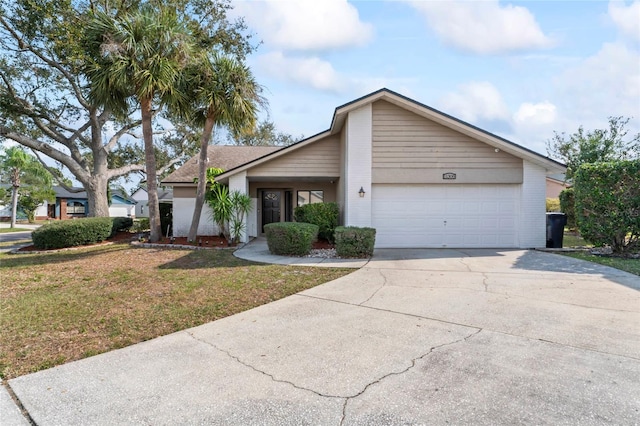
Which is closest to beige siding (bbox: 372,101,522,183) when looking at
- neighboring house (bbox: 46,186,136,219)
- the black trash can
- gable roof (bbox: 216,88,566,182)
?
gable roof (bbox: 216,88,566,182)

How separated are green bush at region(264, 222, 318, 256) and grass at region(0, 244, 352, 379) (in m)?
1.32

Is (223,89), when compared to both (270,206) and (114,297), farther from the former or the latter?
(114,297)

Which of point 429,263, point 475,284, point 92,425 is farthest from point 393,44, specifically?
point 92,425

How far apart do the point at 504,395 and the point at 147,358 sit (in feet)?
11.1

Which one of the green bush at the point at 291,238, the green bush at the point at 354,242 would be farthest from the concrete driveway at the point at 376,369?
the green bush at the point at 291,238

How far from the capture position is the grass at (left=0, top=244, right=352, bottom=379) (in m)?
4.02

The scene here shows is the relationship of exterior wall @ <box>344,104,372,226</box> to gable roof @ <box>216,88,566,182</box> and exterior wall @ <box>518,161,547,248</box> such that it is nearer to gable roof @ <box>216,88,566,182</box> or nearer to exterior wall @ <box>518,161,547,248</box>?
gable roof @ <box>216,88,566,182</box>

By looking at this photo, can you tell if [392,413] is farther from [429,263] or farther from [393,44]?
[393,44]

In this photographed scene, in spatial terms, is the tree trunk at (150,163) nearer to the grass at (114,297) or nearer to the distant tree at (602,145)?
the grass at (114,297)

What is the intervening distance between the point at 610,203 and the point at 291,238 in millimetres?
8760

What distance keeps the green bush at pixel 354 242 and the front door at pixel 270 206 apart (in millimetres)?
7626

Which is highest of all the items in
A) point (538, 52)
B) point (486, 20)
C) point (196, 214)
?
point (486, 20)

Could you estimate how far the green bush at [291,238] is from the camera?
32.5 feet

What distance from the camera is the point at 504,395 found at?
110 inches
